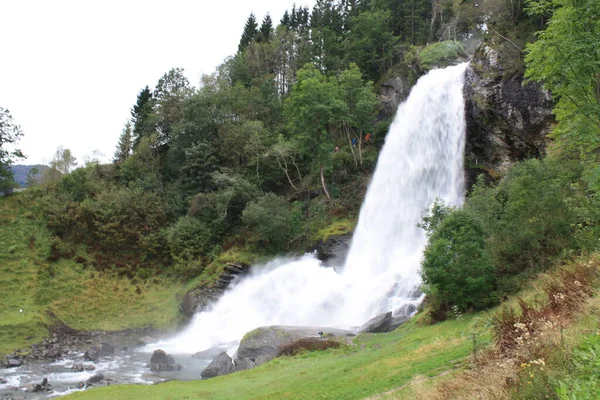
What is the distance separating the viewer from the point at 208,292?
3166 centimetres

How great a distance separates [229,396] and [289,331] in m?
7.07

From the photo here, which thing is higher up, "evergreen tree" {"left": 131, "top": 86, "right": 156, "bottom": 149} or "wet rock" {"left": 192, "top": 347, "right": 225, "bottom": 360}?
"evergreen tree" {"left": 131, "top": 86, "right": 156, "bottom": 149}

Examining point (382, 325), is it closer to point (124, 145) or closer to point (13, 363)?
point (13, 363)

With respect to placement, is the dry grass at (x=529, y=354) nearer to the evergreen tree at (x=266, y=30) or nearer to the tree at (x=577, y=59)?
the tree at (x=577, y=59)

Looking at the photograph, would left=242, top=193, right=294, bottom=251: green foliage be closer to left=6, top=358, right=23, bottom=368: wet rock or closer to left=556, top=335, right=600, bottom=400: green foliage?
left=6, top=358, right=23, bottom=368: wet rock

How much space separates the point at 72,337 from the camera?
28469 millimetres

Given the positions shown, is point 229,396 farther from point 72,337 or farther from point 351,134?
point 351,134

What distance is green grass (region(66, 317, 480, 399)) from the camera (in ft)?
33.4

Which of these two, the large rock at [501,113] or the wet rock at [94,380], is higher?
the large rock at [501,113]

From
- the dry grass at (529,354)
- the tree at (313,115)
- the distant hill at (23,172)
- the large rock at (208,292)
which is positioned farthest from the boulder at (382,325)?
the distant hill at (23,172)

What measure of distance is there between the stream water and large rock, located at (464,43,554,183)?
3.15 feet

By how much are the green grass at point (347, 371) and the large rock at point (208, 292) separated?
48.4ft

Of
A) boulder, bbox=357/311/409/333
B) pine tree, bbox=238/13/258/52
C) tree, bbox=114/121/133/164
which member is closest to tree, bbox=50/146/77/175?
tree, bbox=114/121/133/164

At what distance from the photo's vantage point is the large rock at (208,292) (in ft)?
102
